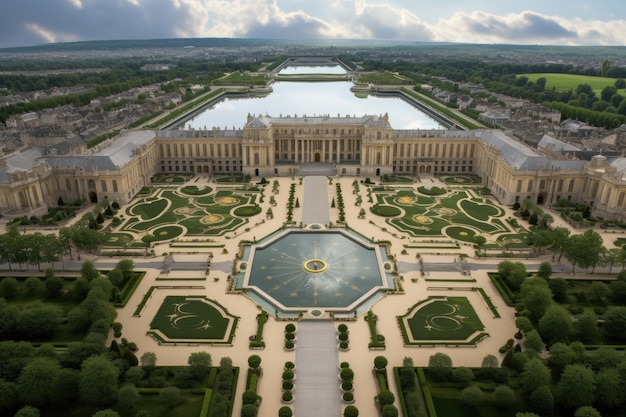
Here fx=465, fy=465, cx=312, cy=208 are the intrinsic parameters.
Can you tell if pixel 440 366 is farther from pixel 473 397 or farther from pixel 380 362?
pixel 380 362

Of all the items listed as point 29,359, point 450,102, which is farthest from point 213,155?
point 450,102

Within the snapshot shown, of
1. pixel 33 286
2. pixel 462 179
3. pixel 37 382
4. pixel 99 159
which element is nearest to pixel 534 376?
pixel 37 382

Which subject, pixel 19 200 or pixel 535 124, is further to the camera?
pixel 535 124

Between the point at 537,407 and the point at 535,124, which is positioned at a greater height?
the point at 535,124

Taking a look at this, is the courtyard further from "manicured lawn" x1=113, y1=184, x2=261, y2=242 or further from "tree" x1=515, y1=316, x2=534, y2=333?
"tree" x1=515, y1=316, x2=534, y2=333

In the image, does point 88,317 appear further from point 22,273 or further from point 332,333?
point 332,333

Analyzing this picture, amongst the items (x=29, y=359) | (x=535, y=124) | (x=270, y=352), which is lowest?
(x=270, y=352)

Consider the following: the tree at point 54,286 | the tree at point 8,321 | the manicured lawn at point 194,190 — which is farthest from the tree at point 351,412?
the manicured lawn at point 194,190

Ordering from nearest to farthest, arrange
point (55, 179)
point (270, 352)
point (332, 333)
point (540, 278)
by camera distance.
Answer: point (270, 352)
point (332, 333)
point (540, 278)
point (55, 179)

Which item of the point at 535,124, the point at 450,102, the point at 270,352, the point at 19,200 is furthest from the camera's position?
the point at 450,102
